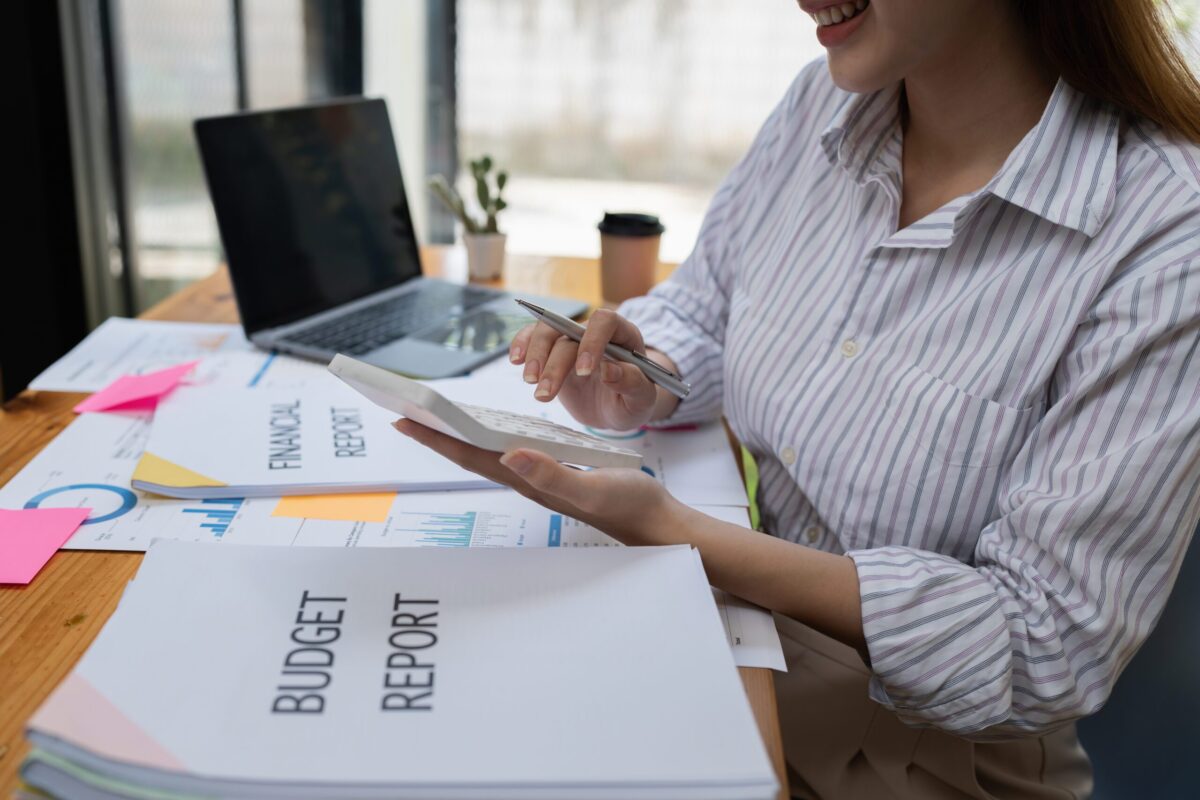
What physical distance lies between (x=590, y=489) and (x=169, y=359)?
63 cm

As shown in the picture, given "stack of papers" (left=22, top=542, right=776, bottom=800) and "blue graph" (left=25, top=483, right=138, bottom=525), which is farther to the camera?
"blue graph" (left=25, top=483, right=138, bottom=525)

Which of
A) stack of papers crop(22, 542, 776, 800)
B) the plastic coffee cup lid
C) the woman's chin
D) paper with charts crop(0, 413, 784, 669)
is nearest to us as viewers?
stack of papers crop(22, 542, 776, 800)

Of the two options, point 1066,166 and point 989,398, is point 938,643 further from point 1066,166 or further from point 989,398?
point 1066,166

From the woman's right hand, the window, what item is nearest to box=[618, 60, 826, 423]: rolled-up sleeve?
the woman's right hand

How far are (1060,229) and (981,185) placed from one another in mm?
117

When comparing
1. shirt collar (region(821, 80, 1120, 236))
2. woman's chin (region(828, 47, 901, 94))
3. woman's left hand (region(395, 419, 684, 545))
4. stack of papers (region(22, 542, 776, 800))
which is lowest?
stack of papers (region(22, 542, 776, 800))

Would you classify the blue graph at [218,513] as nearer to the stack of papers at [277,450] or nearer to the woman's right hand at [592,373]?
the stack of papers at [277,450]

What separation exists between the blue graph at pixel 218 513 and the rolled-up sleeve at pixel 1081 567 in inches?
18.3

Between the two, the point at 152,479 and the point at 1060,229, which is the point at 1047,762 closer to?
the point at 1060,229

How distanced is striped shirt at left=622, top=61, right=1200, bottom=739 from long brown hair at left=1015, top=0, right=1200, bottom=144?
0.02 m

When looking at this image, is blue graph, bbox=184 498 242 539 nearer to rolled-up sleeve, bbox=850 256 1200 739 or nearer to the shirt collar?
rolled-up sleeve, bbox=850 256 1200 739

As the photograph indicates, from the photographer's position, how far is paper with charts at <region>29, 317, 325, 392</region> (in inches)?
39.4

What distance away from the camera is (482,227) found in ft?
4.88

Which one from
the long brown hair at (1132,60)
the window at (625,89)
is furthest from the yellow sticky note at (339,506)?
the window at (625,89)
